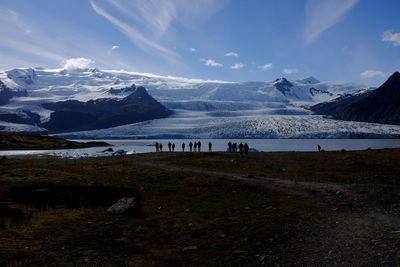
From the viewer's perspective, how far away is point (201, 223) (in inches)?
438

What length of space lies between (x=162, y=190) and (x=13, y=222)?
7.79 metres

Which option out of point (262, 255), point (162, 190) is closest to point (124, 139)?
point (162, 190)

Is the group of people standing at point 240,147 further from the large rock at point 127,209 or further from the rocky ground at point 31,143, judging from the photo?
the rocky ground at point 31,143

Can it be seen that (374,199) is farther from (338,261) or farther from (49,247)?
(49,247)

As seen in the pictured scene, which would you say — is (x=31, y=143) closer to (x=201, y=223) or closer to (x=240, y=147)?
(x=240, y=147)

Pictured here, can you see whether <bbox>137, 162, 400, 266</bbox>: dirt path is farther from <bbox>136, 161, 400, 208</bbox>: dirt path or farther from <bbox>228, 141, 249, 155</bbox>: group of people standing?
<bbox>228, 141, 249, 155</bbox>: group of people standing

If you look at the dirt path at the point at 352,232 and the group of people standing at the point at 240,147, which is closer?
the dirt path at the point at 352,232

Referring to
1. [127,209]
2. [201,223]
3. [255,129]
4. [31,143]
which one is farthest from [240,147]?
[255,129]

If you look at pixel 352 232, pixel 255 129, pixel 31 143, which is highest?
pixel 255 129

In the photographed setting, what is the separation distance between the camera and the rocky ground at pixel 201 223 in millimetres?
8008

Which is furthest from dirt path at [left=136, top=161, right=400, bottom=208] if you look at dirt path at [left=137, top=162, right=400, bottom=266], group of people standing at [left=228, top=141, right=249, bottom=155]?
group of people standing at [left=228, top=141, right=249, bottom=155]

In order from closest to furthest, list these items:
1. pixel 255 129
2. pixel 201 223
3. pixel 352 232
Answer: pixel 352 232, pixel 201 223, pixel 255 129

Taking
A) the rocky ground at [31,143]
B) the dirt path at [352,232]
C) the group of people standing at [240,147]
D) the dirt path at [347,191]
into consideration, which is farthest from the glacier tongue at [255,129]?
the dirt path at [352,232]

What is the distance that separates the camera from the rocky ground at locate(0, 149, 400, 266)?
315 inches
